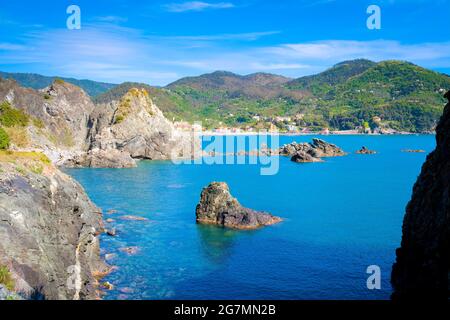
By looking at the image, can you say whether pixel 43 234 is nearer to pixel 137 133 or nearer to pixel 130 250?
pixel 130 250

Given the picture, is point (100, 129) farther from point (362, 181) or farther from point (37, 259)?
point (37, 259)

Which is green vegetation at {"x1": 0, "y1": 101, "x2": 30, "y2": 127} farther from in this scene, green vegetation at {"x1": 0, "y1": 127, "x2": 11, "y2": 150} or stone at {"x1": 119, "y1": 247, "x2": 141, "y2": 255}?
green vegetation at {"x1": 0, "y1": 127, "x2": 11, "y2": 150}

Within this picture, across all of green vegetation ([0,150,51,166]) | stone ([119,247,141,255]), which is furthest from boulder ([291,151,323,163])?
green vegetation ([0,150,51,166])

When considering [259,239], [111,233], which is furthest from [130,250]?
[259,239]

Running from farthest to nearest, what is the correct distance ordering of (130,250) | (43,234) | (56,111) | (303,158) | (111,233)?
(56,111) < (303,158) < (111,233) < (130,250) < (43,234)

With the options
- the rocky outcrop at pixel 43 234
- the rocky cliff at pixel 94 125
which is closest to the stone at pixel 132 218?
the rocky outcrop at pixel 43 234

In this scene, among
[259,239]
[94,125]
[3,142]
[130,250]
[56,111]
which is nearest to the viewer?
[3,142]
